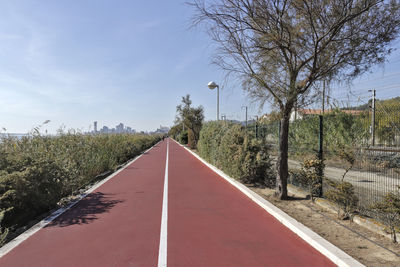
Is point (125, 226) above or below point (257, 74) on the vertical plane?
below

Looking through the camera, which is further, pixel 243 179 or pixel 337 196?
pixel 243 179

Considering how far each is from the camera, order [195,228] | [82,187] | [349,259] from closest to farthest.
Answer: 1. [349,259]
2. [195,228]
3. [82,187]

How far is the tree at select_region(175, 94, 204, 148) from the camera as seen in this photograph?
33.7m

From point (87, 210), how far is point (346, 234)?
19.4 ft

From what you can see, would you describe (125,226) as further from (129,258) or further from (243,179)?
(243,179)

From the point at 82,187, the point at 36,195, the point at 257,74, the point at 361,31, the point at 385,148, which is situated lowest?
the point at 82,187

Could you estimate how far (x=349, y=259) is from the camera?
370cm

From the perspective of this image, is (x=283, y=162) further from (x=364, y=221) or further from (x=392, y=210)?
(x=392, y=210)

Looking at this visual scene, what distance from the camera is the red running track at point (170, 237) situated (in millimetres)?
3902

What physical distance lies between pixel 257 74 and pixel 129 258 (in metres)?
5.31

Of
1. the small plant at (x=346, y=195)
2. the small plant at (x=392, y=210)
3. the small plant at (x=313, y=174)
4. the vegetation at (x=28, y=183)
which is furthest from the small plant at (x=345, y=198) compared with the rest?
the vegetation at (x=28, y=183)

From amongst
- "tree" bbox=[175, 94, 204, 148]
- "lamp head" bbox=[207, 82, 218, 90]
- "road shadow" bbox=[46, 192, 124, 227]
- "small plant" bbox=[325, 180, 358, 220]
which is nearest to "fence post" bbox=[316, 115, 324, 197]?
"small plant" bbox=[325, 180, 358, 220]

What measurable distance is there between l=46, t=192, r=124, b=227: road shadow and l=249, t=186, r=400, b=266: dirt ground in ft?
15.1

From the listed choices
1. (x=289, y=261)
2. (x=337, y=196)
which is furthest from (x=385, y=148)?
(x=289, y=261)
